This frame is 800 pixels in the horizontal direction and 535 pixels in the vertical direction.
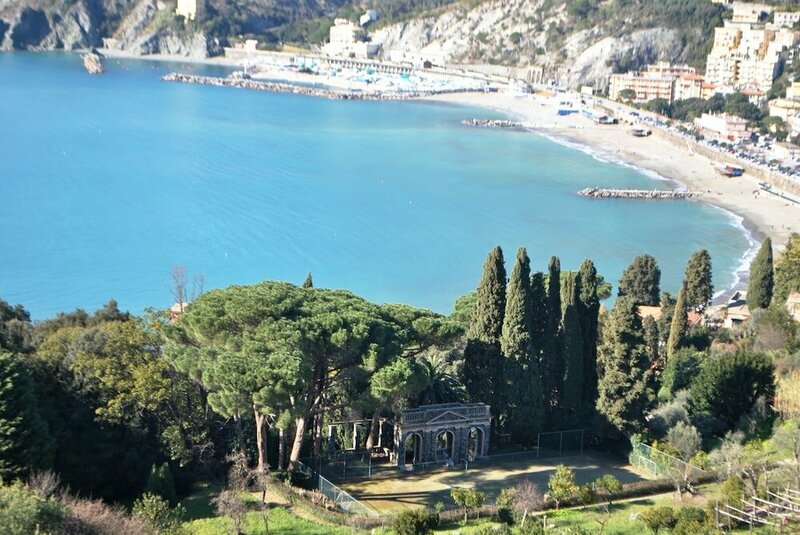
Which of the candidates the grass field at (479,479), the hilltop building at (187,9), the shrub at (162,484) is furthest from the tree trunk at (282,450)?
the hilltop building at (187,9)

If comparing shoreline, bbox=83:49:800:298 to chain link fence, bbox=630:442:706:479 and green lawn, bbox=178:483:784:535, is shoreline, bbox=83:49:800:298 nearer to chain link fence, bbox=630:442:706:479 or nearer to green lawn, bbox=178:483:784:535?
chain link fence, bbox=630:442:706:479

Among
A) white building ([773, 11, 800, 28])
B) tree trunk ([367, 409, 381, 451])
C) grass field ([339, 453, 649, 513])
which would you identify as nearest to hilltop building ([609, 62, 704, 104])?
white building ([773, 11, 800, 28])

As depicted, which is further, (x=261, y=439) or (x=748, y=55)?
(x=748, y=55)

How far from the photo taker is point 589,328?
2402cm

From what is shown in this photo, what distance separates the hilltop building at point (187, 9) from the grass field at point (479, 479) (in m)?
163

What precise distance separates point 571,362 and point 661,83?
96543mm

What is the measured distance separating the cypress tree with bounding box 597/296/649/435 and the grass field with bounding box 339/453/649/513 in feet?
3.21

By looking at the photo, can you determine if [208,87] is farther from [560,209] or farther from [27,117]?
[560,209]

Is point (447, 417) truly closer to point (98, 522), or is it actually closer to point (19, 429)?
point (19, 429)

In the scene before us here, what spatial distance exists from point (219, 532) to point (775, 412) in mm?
12731

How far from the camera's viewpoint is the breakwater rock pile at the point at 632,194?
67250 mm

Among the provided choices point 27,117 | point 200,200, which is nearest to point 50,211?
point 200,200

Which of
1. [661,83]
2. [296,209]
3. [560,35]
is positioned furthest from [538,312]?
[560,35]

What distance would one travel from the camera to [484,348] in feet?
70.8
